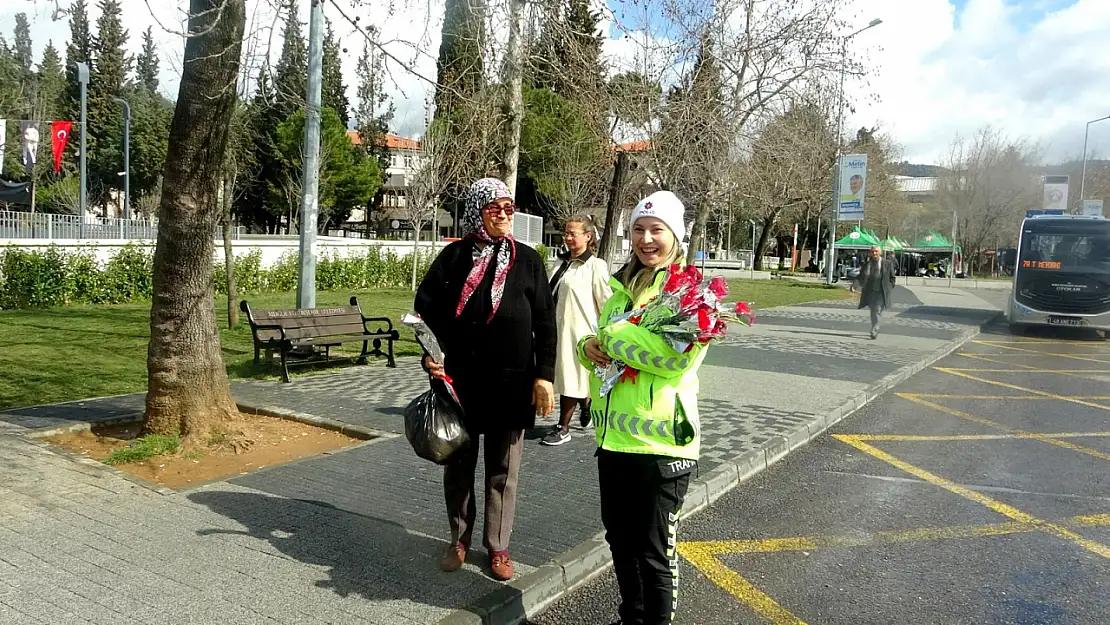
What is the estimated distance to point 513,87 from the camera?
8555 mm

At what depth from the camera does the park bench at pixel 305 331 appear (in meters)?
9.13

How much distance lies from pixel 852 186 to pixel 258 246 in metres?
21.8

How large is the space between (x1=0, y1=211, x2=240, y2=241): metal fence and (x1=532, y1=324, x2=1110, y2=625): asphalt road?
12.7m

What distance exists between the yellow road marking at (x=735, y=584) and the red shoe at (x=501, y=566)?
1.12m

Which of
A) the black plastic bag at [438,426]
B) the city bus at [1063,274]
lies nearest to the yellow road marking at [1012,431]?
the black plastic bag at [438,426]

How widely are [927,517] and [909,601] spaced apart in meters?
1.49

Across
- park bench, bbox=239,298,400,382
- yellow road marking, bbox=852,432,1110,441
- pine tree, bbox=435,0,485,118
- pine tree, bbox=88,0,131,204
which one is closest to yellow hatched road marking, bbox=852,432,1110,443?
yellow road marking, bbox=852,432,1110,441

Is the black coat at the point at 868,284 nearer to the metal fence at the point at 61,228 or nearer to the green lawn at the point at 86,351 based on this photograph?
the green lawn at the point at 86,351

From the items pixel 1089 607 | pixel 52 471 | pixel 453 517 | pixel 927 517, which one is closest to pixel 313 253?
pixel 52 471

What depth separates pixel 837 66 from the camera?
15.4 meters

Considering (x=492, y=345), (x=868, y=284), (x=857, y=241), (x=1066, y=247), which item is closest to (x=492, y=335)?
(x=492, y=345)

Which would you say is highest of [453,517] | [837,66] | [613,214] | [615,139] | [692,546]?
[837,66]

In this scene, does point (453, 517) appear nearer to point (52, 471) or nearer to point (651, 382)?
point (651, 382)

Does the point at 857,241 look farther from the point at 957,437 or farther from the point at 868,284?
the point at 957,437
